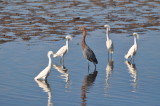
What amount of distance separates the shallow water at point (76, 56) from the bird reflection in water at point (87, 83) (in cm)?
3

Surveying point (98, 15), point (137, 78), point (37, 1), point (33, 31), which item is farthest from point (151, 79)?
point (37, 1)

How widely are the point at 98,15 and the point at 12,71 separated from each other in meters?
17.4

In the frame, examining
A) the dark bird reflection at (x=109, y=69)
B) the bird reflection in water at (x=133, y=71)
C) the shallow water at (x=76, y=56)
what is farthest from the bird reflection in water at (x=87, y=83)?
the bird reflection in water at (x=133, y=71)

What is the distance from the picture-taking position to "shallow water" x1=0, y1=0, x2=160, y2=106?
15781 millimetres

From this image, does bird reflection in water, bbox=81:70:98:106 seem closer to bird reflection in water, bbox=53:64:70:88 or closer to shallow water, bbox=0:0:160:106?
shallow water, bbox=0:0:160:106

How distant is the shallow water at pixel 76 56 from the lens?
1578 cm

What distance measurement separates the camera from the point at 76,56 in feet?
73.3

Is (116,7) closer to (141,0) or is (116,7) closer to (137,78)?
(141,0)

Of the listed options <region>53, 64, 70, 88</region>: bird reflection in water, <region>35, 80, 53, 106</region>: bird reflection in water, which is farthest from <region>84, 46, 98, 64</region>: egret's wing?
<region>35, 80, 53, 106</region>: bird reflection in water

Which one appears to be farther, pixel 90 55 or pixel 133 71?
pixel 90 55

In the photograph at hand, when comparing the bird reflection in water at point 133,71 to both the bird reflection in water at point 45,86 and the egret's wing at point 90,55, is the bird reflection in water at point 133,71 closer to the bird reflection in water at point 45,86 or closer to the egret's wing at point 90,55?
the egret's wing at point 90,55

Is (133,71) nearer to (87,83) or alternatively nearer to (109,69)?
(109,69)

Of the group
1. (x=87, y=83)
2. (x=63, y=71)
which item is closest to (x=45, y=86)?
(x=87, y=83)

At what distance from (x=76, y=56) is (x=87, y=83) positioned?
15.2 ft
